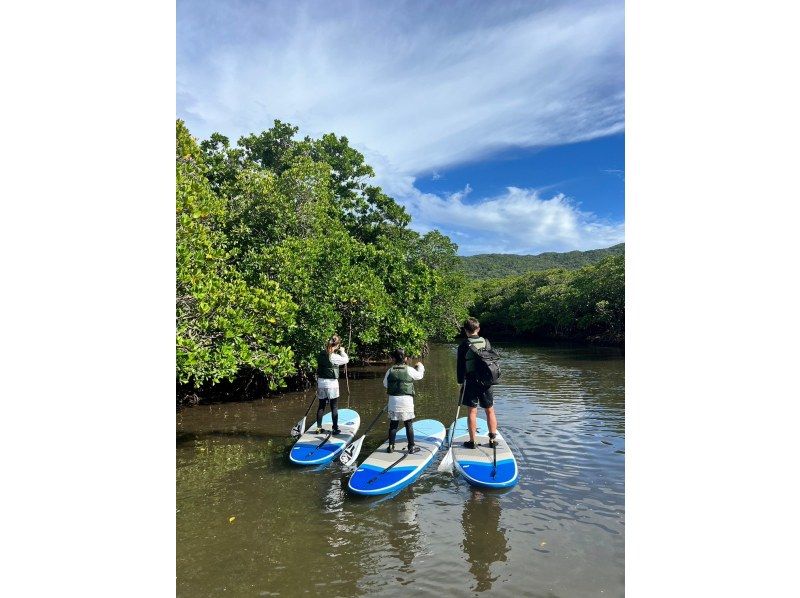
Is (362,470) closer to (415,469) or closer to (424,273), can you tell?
(415,469)

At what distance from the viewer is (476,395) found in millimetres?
7672

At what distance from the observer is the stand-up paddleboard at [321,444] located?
26.9ft

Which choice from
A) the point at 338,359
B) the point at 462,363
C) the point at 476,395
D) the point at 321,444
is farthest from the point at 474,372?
the point at 321,444

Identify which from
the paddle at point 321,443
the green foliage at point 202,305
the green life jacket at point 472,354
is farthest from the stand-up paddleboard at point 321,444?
the green life jacket at point 472,354

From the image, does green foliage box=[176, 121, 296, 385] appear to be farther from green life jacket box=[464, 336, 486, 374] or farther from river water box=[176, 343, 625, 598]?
green life jacket box=[464, 336, 486, 374]

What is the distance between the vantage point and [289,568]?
491 cm

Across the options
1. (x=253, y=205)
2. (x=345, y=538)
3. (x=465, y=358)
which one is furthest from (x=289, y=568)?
(x=253, y=205)

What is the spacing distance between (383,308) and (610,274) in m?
23.9

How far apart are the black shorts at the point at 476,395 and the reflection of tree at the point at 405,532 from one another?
178 centimetres

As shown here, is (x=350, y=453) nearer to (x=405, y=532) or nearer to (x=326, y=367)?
(x=326, y=367)

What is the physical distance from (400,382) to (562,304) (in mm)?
34169

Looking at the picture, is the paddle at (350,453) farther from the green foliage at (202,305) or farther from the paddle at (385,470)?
the green foliage at (202,305)

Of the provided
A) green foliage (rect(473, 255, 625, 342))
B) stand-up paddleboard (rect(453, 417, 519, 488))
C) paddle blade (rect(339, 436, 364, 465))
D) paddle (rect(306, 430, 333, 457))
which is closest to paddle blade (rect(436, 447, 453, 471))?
stand-up paddleboard (rect(453, 417, 519, 488))

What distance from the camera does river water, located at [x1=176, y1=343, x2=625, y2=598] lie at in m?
4.68
